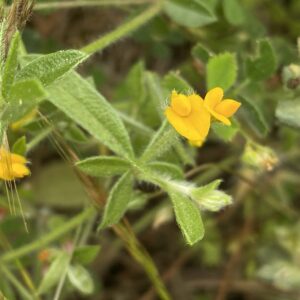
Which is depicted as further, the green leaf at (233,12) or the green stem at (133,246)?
the green leaf at (233,12)

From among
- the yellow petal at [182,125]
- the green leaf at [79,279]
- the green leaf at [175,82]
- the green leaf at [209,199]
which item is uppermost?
the yellow petal at [182,125]

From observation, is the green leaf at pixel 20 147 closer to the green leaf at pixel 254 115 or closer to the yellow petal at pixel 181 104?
the yellow petal at pixel 181 104

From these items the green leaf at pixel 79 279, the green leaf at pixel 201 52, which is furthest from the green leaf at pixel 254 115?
the green leaf at pixel 79 279

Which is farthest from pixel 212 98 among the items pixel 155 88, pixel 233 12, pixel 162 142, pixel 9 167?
pixel 233 12

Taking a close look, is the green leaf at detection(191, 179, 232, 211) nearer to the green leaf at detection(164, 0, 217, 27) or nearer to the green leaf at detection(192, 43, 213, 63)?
the green leaf at detection(192, 43, 213, 63)

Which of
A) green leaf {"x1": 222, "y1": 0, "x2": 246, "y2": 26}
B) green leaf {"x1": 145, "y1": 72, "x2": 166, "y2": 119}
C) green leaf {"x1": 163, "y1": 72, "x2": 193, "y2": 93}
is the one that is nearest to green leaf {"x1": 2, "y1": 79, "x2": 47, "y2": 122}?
green leaf {"x1": 163, "y1": 72, "x2": 193, "y2": 93}

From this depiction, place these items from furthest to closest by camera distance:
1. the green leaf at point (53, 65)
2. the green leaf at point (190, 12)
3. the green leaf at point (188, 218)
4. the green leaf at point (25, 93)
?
the green leaf at point (190, 12) < the green leaf at point (188, 218) < the green leaf at point (53, 65) < the green leaf at point (25, 93)

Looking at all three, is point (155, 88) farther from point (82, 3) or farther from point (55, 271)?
point (55, 271)

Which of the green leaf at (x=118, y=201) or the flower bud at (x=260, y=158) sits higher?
the green leaf at (x=118, y=201)
